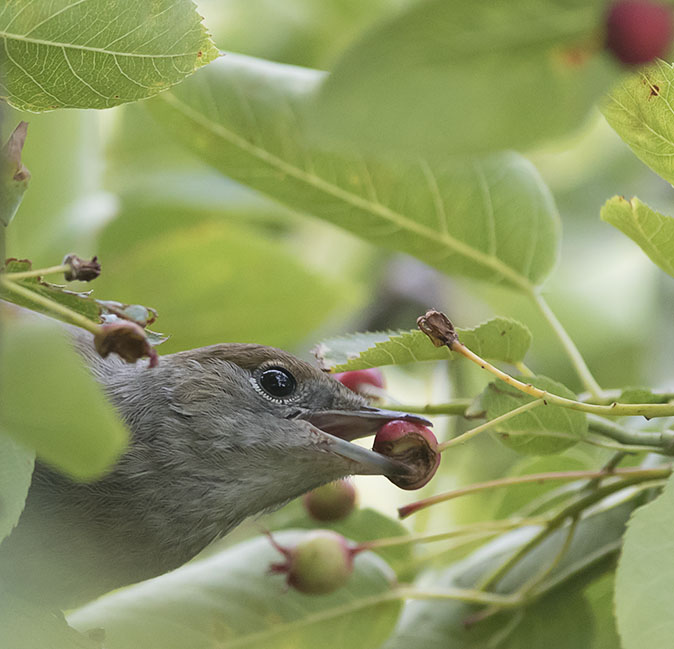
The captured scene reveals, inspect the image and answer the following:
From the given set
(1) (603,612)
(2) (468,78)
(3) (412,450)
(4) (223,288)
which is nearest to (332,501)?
(3) (412,450)

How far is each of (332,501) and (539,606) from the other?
655mm

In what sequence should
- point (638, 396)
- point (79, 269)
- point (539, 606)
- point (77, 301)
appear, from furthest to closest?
point (539, 606) → point (638, 396) → point (77, 301) → point (79, 269)

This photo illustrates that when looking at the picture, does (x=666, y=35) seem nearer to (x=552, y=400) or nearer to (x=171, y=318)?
(x=552, y=400)

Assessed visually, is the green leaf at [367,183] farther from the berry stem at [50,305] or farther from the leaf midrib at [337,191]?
the berry stem at [50,305]

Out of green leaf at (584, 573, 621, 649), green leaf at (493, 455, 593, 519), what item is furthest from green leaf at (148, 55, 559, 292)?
green leaf at (584, 573, 621, 649)

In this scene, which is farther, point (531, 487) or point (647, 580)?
point (531, 487)

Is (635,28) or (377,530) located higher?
(635,28)

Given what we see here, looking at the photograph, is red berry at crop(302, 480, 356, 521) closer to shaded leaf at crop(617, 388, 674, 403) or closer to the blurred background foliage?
the blurred background foliage

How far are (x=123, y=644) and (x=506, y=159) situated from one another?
1614mm

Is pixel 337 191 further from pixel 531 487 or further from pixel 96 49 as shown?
pixel 531 487

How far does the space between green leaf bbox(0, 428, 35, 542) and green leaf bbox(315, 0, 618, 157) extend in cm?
90

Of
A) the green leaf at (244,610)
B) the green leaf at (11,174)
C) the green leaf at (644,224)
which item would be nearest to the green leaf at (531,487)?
the green leaf at (244,610)

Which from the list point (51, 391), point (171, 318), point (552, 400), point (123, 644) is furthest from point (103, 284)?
point (51, 391)

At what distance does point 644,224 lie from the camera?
1959 millimetres
